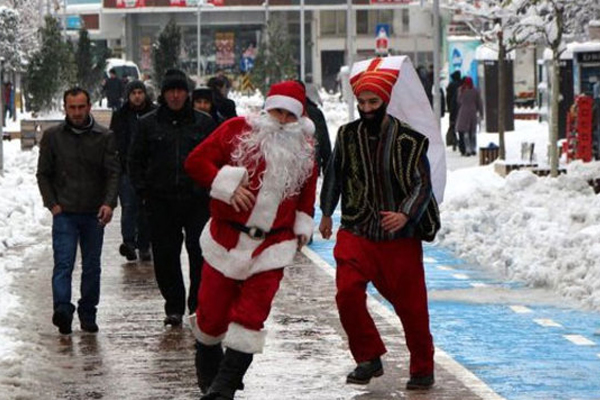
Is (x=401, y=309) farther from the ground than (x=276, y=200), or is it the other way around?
(x=276, y=200)

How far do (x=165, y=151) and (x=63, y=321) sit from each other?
1270 mm

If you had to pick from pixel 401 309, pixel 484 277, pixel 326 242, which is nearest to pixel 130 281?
pixel 484 277

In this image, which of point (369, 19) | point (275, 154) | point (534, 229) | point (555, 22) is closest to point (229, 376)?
point (275, 154)

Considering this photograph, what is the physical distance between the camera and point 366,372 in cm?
976

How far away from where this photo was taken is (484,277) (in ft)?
51.9

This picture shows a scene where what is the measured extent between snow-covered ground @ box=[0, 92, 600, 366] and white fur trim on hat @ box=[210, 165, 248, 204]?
4.40 ft

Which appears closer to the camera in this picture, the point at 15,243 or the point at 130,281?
the point at 130,281

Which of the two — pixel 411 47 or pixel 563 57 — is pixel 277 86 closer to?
pixel 563 57

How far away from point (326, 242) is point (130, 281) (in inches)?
172

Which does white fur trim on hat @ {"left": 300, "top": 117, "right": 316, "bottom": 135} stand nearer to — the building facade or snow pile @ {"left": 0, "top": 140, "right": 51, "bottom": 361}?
snow pile @ {"left": 0, "top": 140, "right": 51, "bottom": 361}

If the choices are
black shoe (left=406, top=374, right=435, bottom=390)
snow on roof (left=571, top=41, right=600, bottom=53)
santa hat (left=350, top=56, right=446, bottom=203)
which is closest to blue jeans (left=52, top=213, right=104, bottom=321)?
santa hat (left=350, top=56, right=446, bottom=203)

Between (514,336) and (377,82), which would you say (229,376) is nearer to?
(377,82)

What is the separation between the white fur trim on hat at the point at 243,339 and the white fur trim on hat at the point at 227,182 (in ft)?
2.04

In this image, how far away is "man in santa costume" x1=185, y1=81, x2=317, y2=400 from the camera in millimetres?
8953
